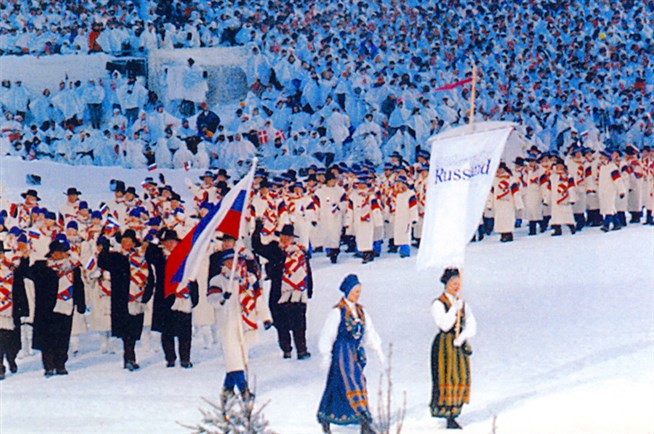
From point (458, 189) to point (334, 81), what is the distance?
43.4 feet

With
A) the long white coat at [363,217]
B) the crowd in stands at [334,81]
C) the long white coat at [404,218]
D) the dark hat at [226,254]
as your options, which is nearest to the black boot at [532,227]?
the long white coat at [404,218]

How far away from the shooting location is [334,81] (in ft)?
69.7

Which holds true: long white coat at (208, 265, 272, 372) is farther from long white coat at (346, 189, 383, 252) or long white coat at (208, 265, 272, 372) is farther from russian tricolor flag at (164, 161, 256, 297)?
long white coat at (346, 189, 383, 252)

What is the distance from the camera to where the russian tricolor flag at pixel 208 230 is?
8219 mm

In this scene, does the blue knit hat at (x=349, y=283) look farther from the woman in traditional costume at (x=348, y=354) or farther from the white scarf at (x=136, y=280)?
the white scarf at (x=136, y=280)

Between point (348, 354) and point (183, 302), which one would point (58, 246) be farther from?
point (348, 354)

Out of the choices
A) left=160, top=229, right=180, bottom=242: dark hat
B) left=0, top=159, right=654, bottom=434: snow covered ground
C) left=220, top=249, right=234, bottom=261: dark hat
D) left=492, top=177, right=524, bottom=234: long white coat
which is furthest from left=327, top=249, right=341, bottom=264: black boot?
left=220, top=249, right=234, bottom=261: dark hat

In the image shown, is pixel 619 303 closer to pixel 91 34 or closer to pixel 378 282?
pixel 378 282

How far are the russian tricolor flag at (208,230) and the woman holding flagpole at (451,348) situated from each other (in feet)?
4.67

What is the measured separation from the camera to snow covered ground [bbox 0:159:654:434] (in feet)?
29.0

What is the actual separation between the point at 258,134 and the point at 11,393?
10231 mm

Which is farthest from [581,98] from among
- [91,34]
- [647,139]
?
[91,34]

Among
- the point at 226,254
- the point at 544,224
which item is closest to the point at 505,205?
the point at 544,224

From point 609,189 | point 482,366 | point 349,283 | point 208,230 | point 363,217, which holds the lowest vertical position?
point 482,366
